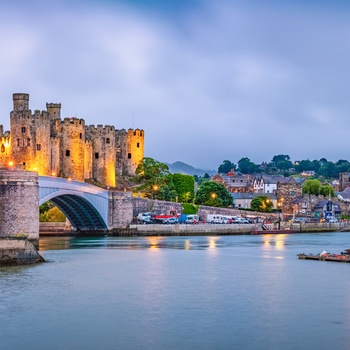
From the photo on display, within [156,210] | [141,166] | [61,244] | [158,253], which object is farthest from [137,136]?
[158,253]

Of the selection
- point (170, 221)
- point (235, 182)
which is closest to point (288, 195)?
point (170, 221)

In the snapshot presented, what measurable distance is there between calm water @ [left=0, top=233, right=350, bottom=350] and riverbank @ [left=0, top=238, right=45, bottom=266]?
0.47m

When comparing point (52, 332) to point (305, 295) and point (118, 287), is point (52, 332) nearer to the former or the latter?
point (118, 287)

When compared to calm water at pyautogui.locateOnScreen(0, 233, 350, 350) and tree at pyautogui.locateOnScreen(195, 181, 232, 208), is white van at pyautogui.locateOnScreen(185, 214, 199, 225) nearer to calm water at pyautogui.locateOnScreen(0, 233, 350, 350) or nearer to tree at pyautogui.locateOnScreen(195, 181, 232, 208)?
tree at pyautogui.locateOnScreen(195, 181, 232, 208)

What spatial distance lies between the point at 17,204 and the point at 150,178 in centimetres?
2755

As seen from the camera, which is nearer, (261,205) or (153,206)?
(153,206)

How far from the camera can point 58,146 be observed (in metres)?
55.2

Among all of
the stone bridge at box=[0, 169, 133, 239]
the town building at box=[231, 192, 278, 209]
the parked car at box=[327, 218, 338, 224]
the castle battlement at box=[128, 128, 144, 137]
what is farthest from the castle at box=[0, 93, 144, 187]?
the town building at box=[231, 192, 278, 209]

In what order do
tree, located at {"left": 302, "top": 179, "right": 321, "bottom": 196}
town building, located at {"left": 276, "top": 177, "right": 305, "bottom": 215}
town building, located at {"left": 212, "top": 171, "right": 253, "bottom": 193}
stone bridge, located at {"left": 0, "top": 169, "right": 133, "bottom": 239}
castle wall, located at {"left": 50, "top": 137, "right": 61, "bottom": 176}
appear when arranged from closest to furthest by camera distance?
stone bridge, located at {"left": 0, "top": 169, "right": 133, "bottom": 239}, castle wall, located at {"left": 50, "top": 137, "right": 61, "bottom": 176}, town building, located at {"left": 276, "top": 177, "right": 305, "bottom": 215}, tree, located at {"left": 302, "top": 179, "right": 321, "bottom": 196}, town building, located at {"left": 212, "top": 171, "right": 253, "bottom": 193}

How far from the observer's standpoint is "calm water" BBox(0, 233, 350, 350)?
17469 millimetres

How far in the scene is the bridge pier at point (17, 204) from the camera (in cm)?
3572

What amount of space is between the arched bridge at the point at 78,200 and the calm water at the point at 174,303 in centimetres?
720

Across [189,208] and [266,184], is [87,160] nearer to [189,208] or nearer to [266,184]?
[189,208]

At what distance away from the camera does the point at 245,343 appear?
56.1 feet
